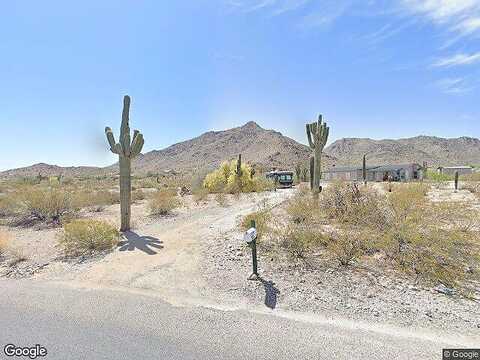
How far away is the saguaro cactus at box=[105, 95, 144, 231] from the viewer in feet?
35.4

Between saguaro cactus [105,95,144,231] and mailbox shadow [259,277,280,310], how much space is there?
6635 mm

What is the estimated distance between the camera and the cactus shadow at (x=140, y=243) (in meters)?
8.32

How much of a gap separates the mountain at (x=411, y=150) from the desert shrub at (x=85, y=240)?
97.6 m

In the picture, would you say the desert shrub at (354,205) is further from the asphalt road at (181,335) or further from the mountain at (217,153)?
the mountain at (217,153)

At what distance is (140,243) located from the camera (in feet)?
29.2

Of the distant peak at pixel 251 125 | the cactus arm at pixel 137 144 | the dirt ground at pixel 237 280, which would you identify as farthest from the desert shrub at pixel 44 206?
the distant peak at pixel 251 125

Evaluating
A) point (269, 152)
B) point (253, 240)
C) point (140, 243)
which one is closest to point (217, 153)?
point (269, 152)

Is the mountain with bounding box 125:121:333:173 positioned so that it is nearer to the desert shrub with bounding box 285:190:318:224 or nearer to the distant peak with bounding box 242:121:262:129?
the distant peak with bounding box 242:121:262:129

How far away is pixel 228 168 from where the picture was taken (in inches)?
1023

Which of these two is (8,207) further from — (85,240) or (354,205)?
(354,205)

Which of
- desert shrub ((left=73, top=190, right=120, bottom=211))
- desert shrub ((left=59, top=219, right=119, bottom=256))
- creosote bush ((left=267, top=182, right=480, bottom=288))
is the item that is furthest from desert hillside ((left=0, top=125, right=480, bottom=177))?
desert shrub ((left=59, top=219, right=119, bottom=256))

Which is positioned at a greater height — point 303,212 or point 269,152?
point 269,152

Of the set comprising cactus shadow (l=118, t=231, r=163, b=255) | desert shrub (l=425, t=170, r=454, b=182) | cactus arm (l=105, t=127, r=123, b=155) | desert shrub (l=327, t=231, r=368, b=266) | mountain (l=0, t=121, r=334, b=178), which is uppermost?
mountain (l=0, t=121, r=334, b=178)

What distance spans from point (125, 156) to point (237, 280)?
23.2 feet
